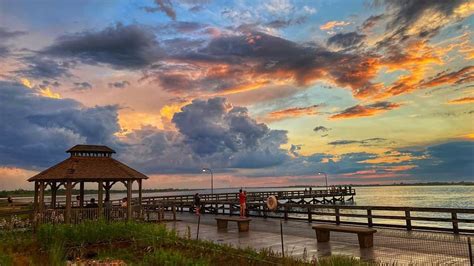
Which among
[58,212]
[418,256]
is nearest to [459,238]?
[418,256]

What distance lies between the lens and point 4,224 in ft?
72.6

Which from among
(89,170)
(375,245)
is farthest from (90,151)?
(375,245)

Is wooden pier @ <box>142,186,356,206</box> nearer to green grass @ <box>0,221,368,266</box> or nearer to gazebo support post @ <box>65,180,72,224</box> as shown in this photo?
gazebo support post @ <box>65,180,72,224</box>

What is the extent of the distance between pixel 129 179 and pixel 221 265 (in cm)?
1521

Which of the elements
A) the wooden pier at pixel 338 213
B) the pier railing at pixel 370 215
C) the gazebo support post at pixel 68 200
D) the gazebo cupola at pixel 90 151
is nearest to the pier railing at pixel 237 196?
the wooden pier at pixel 338 213

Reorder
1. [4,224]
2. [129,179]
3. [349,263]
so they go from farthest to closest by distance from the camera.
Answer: [129,179] < [4,224] < [349,263]

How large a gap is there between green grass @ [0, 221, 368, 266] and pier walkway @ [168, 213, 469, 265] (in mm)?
1607

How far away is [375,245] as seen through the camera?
14023mm

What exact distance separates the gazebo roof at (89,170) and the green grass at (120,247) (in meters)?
6.09

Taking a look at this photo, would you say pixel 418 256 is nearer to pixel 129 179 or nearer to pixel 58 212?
pixel 129 179

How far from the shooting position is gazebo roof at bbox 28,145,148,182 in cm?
2286

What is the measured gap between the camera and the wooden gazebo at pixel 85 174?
74.7 ft

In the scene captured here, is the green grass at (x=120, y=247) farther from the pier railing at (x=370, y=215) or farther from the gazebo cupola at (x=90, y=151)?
the gazebo cupola at (x=90, y=151)

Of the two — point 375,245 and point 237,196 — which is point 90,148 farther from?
point 237,196
